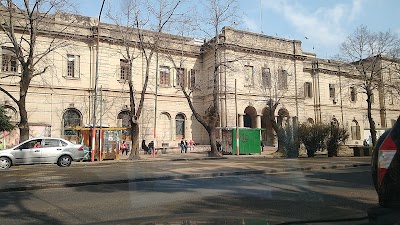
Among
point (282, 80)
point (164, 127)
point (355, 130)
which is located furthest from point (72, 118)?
point (355, 130)

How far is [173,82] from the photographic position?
127 feet

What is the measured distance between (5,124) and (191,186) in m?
21.2

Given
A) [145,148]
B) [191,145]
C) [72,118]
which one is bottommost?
[145,148]

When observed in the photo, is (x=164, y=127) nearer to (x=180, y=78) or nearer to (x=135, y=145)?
(x=180, y=78)

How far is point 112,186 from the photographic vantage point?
1091cm

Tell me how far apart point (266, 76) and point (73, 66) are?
20400 millimetres

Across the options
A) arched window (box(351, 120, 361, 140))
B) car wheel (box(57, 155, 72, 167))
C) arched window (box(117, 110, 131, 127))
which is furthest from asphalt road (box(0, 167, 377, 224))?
arched window (box(351, 120, 361, 140))

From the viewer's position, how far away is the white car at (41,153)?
18.2 m

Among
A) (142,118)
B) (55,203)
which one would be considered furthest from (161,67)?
(55,203)

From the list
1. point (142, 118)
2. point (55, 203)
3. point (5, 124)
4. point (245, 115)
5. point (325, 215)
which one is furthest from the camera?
point (245, 115)

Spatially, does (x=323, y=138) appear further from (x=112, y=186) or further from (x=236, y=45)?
(x=112, y=186)

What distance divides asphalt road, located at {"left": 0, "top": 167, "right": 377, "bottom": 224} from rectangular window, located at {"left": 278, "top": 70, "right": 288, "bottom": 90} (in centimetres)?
2949

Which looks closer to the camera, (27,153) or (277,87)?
(27,153)

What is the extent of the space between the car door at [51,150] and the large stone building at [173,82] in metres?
10.8
